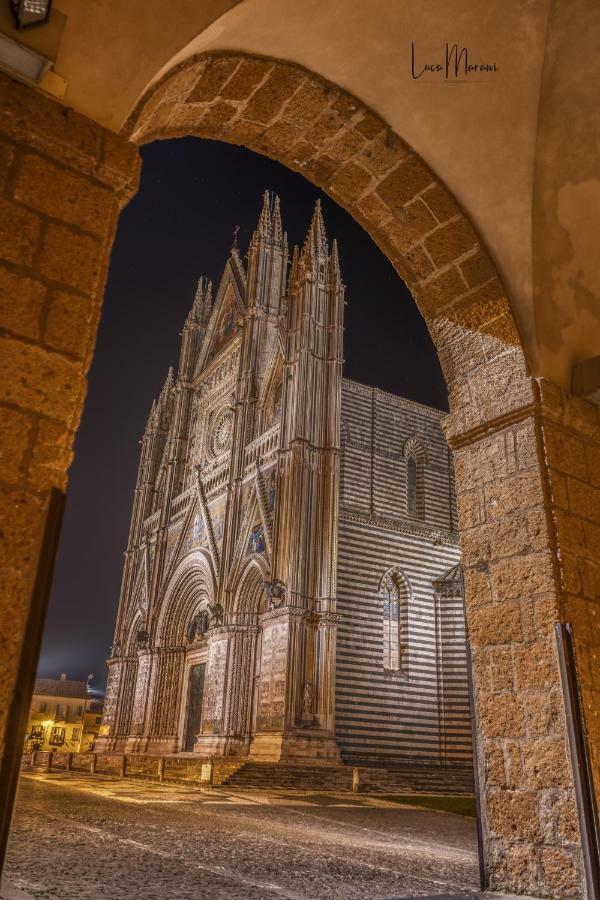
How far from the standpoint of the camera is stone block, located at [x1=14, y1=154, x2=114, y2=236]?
2283 mm

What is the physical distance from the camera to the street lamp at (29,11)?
223cm

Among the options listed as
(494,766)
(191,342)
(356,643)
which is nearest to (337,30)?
(494,766)

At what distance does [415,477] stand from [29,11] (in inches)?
779

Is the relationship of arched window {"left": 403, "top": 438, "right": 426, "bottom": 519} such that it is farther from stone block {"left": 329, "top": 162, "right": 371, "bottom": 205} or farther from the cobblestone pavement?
A: stone block {"left": 329, "top": 162, "right": 371, "bottom": 205}

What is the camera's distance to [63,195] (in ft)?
7.71

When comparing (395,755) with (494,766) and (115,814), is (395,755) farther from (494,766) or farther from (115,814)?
(494,766)

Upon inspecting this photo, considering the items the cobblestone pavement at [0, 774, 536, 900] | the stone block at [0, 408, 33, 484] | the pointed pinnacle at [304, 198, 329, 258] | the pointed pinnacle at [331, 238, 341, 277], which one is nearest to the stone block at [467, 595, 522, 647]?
the cobblestone pavement at [0, 774, 536, 900]

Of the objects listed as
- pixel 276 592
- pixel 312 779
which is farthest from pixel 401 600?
pixel 312 779

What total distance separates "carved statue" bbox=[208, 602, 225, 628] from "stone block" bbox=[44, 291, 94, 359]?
16.3 m

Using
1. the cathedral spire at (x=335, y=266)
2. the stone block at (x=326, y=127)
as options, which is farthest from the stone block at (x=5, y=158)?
the cathedral spire at (x=335, y=266)

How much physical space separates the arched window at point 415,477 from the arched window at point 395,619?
2368mm

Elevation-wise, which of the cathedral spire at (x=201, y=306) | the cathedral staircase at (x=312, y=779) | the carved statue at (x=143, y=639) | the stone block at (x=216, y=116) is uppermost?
the cathedral spire at (x=201, y=306)

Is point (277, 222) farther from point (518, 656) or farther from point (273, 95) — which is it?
point (518, 656)

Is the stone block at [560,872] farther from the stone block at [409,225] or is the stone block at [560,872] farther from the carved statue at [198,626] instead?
the carved statue at [198,626]
